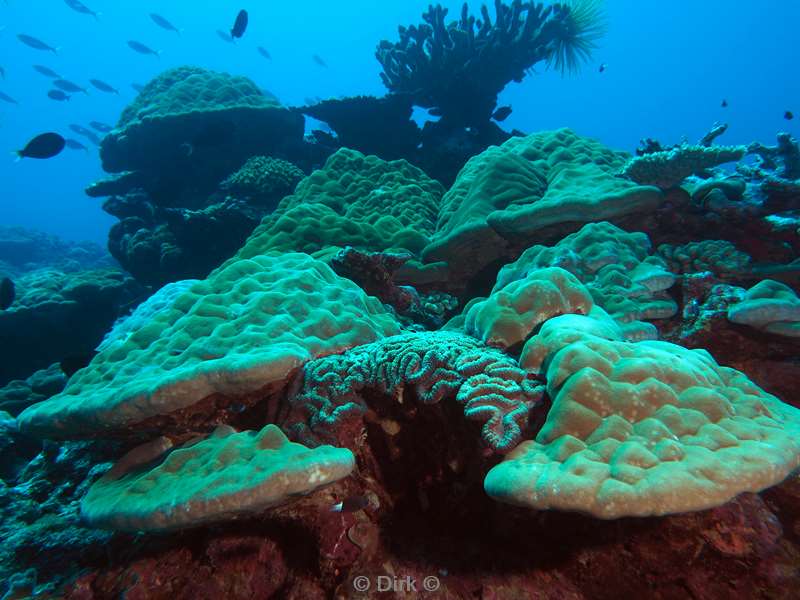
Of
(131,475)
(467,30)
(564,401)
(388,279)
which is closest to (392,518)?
(564,401)

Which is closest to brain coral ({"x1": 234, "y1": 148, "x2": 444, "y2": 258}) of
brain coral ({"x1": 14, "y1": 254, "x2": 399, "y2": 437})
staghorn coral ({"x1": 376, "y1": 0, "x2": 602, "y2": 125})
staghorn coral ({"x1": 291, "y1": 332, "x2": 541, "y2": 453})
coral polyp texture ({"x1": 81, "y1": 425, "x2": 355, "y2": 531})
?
brain coral ({"x1": 14, "y1": 254, "x2": 399, "y2": 437})

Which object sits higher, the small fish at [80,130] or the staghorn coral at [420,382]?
the small fish at [80,130]

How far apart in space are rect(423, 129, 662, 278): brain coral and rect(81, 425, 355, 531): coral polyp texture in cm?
337

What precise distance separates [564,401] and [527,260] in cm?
254

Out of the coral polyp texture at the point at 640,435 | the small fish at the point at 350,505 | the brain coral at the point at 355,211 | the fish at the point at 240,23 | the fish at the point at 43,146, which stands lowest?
the small fish at the point at 350,505

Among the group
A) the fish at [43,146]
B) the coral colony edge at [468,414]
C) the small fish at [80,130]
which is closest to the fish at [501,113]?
the coral colony edge at [468,414]

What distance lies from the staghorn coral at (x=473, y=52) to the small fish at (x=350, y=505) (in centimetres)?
1019

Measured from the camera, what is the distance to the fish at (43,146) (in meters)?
7.73

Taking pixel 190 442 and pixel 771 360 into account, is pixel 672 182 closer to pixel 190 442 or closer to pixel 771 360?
pixel 771 360

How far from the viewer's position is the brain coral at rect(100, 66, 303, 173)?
11031 millimetres

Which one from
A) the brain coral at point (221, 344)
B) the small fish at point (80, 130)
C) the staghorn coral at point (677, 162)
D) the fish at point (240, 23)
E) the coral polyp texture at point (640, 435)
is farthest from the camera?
the small fish at point (80, 130)

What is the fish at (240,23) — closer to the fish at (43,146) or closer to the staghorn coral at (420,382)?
the fish at (43,146)

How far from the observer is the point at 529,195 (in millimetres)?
5258

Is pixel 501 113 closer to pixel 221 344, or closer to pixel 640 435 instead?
pixel 221 344
